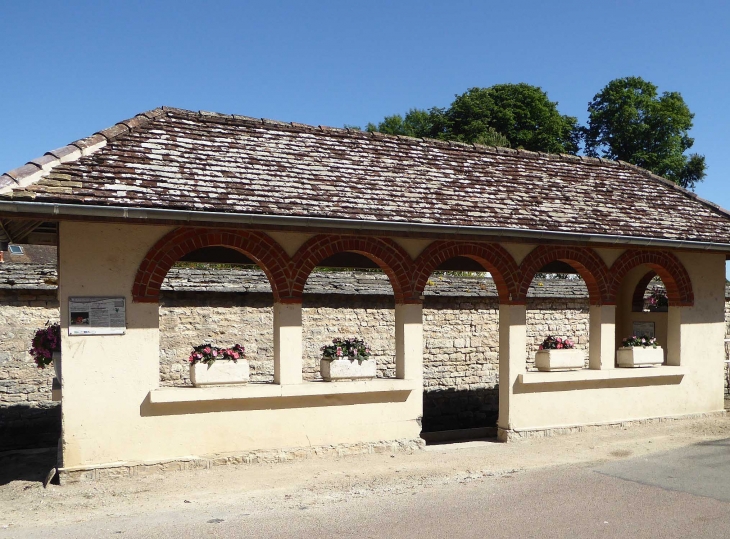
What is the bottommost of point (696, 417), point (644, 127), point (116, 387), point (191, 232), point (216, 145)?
point (696, 417)

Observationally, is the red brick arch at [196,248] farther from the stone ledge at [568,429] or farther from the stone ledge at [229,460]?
the stone ledge at [568,429]

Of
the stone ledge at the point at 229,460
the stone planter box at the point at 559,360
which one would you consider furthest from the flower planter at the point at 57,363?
the stone planter box at the point at 559,360

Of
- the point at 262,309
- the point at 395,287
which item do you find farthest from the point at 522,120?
the point at 395,287

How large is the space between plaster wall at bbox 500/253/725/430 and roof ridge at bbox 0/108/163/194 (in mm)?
6069

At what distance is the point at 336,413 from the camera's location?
8734mm

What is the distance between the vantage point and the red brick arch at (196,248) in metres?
7.84

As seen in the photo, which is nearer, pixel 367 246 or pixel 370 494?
pixel 370 494

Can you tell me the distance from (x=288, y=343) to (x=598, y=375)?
186 inches

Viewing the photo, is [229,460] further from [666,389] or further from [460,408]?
[666,389]

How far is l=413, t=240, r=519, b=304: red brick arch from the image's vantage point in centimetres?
929

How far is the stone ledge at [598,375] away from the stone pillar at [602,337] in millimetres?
150

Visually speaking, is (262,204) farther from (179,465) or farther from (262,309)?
(262,309)

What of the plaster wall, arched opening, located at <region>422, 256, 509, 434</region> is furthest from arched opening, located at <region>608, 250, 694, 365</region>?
arched opening, located at <region>422, 256, 509, 434</region>

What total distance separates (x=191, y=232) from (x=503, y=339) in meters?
4.59
